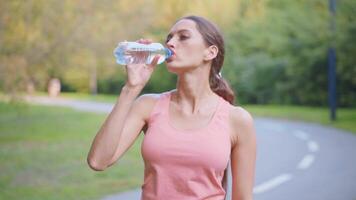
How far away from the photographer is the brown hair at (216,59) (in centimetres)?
218

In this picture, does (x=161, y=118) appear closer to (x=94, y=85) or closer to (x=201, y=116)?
(x=201, y=116)

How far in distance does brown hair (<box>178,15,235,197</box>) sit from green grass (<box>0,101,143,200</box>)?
6054 mm

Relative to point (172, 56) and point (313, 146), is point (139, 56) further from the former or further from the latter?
point (313, 146)

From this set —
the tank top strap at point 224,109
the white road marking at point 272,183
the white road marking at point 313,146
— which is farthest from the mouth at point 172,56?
the white road marking at point 313,146

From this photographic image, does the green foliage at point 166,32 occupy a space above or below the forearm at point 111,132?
below

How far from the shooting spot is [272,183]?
29.9 feet

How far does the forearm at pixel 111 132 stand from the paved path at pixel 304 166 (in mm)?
3009

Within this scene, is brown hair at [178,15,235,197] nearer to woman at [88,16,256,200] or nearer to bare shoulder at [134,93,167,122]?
woman at [88,16,256,200]

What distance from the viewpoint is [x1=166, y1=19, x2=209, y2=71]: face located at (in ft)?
7.04

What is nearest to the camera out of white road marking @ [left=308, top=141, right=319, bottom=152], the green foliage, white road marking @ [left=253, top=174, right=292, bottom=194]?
white road marking @ [left=253, top=174, right=292, bottom=194]

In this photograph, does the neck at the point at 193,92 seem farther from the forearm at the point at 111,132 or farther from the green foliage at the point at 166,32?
the green foliage at the point at 166,32

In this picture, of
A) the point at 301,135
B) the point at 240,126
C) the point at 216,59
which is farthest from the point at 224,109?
the point at 301,135

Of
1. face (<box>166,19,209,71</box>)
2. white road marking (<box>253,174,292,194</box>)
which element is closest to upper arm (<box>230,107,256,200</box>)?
face (<box>166,19,209,71</box>)

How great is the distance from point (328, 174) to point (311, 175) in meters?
0.27
